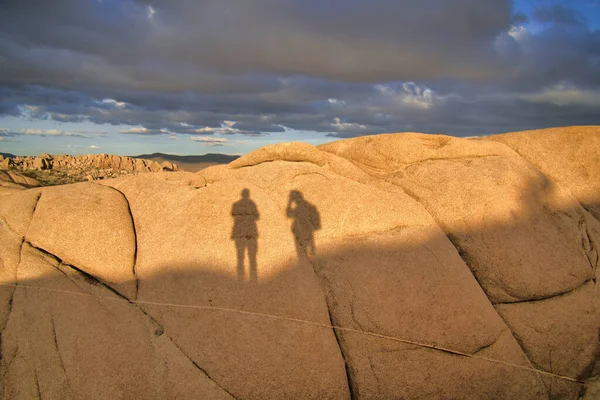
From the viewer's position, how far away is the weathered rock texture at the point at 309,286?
7203mm

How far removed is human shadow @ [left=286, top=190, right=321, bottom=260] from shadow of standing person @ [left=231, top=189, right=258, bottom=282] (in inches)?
34.4

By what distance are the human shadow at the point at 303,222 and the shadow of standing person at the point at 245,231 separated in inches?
34.4

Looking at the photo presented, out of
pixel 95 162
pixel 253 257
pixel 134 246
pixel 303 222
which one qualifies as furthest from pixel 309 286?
pixel 95 162

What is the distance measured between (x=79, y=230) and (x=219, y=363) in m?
4.62

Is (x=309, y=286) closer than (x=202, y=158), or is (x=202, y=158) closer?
(x=309, y=286)

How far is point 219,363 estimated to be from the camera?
7.24 metres

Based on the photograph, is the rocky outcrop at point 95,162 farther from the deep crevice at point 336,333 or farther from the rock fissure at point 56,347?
the deep crevice at point 336,333

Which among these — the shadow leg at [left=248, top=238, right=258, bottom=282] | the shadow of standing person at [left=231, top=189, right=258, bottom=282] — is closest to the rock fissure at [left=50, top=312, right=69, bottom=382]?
the shadow of standing person at [left=231, top=189, right=258, bottom=282]

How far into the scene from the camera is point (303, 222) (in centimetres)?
895

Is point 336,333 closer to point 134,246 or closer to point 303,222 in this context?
point 303,222

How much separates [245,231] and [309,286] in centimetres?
194

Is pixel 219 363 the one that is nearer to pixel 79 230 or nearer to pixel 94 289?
pixel 94 289

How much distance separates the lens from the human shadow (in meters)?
8.55

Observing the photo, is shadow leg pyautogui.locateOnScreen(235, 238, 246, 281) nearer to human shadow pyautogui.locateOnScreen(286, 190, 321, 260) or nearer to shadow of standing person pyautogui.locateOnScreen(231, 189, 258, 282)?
shadow of standing person pyautogui.locateOnScreen(231, 189, 258, 282)
